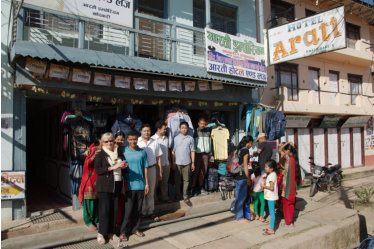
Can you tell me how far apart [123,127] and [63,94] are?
1.49m

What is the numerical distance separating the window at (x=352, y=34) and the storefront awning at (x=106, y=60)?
36.2 ft

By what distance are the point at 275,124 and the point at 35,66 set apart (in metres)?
6.85

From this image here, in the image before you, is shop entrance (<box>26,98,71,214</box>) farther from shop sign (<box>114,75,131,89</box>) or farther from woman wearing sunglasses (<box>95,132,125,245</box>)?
woman wearing sunglasses (<box>95,132,125,245</box>)

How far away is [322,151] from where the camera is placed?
44.6ft

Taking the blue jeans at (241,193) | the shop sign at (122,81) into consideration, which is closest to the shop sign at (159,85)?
the shop sign at (122,81)

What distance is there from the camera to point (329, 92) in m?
13.4

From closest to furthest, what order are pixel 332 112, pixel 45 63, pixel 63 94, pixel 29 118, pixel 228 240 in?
pixel 228 240 → pixel 45 63 → pixel 63 94 → pixel 29 118 → pixel 332 112

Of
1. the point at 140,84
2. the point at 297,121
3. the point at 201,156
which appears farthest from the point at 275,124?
the point at 140,84

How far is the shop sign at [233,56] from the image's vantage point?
25.4 ft

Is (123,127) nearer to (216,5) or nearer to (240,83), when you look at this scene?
(240,83)

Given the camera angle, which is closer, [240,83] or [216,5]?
[240,83]

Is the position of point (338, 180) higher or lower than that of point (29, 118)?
lower

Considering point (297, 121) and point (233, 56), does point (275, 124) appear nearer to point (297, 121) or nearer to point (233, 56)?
point (233, 56)

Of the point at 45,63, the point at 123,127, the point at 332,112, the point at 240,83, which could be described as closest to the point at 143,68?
the point at 123,127
